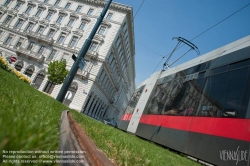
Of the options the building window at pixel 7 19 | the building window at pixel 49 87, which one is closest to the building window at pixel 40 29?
the building window at pixel 7 19

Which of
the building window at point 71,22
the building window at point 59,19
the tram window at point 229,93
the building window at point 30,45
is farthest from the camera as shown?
the building window at point 59,19

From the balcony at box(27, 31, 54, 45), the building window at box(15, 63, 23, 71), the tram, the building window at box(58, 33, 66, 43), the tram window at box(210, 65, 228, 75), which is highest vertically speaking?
the building window at box(58, 33, 66, 43)

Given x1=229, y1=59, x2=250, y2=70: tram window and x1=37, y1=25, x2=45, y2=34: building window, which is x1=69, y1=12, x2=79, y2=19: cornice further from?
x1=229, y1=59, x2=250, y2=70: tram window

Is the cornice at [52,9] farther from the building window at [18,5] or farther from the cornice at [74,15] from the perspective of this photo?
the building window at [18,5]

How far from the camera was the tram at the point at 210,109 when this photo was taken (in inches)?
156

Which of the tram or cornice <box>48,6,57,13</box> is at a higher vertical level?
cornice <box>48,6,57,13</box>

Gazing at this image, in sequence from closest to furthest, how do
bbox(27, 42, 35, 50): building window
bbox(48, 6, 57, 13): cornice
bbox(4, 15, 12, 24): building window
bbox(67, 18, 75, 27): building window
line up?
bbox(27, 42, 35, 50): building window
bbox(67, 18, 75, 27): building window
bbox(48, 6, 57, 13): cornice
bbox(4, 15, 12, 24): building window

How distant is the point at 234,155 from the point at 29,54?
32714 millimetres

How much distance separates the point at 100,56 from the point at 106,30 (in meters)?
5.31

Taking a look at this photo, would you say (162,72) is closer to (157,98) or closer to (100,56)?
(157,98)

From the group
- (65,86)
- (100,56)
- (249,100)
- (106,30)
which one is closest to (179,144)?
(249,100)

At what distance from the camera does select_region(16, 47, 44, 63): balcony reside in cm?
2937

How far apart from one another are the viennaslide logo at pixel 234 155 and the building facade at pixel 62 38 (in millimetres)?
25099

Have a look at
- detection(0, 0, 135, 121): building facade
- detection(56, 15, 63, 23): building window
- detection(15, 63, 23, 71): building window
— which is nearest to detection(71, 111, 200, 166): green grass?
detection(0, 0, 135, 121): building facade
